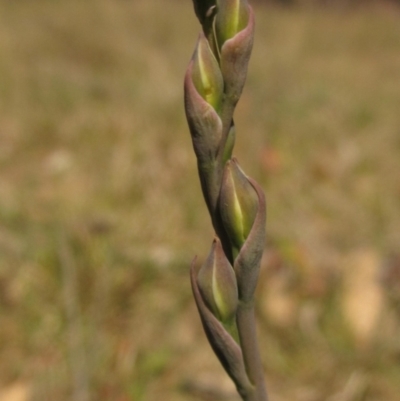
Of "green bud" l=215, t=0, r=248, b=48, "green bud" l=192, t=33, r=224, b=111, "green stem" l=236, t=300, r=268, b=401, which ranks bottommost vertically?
"green stem" l=236, t=300, r=268, b=401

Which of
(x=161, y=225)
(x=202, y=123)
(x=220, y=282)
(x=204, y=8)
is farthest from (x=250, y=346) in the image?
(x=161, y=225)

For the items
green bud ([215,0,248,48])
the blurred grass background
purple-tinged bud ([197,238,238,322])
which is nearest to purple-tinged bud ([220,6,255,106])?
green bud ([215,0,248,48])

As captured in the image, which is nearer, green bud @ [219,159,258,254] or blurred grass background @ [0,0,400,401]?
green bud @ [219,159,258,254]

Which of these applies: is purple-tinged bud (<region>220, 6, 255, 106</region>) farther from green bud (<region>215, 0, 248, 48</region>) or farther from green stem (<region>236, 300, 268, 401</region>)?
green stem (<region>236, 300, 268, 401</region>)

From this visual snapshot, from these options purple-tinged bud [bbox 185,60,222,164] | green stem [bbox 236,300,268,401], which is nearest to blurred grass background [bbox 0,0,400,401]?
green stem [bbox 236,300,268,401]

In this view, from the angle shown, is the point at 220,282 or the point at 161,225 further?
the point at 161,225

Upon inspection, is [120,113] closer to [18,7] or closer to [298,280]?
[298,280]

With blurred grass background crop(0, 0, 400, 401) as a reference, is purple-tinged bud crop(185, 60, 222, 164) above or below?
above

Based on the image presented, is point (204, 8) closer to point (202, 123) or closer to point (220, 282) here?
point (202, 123)
